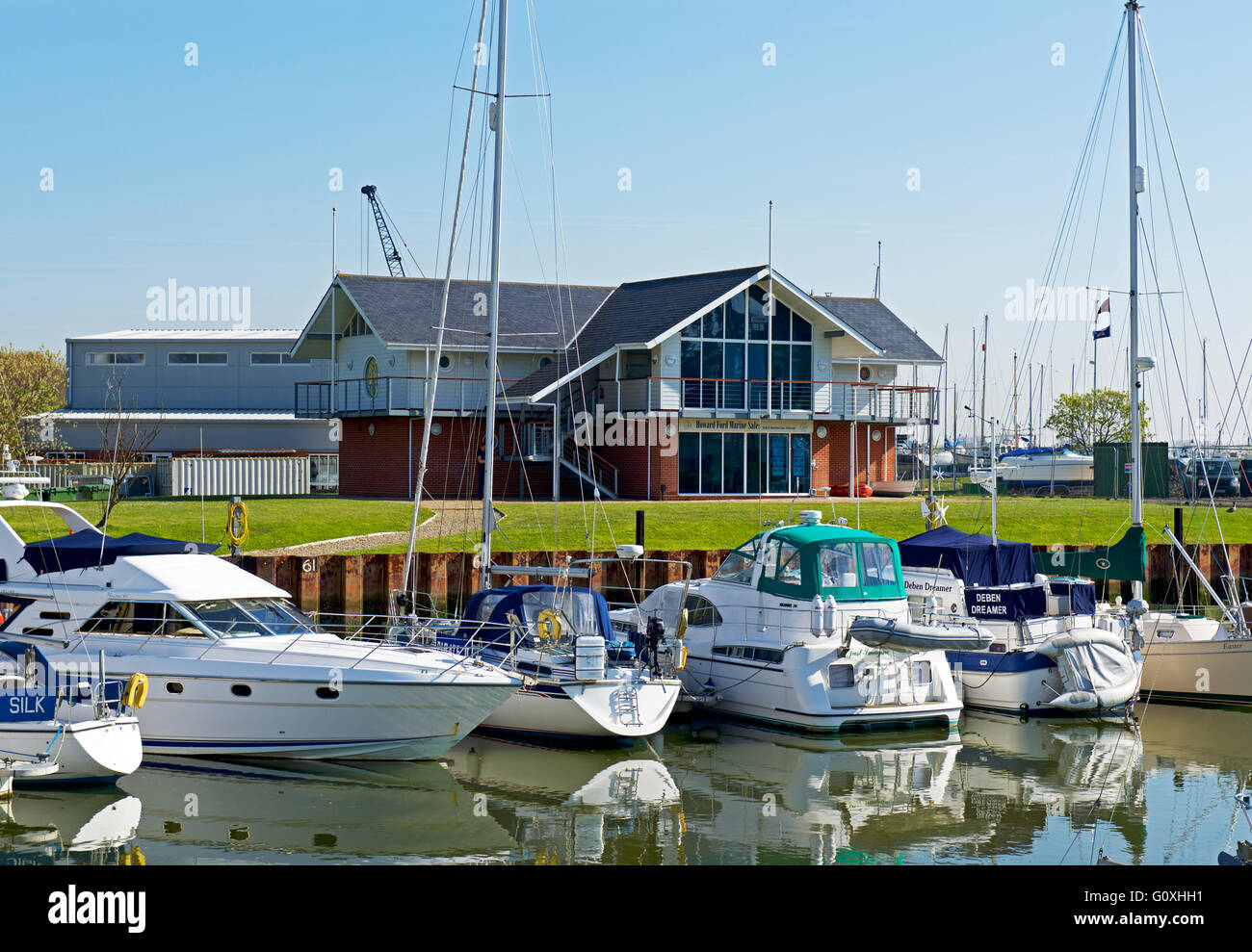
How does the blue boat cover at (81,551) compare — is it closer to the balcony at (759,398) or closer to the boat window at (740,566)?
the boat window at (740,566)

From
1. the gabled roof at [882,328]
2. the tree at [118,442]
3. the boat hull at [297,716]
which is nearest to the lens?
the boat hull at [297,716]

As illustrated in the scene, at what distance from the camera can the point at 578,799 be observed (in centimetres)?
1633

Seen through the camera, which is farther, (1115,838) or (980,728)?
(980,728)

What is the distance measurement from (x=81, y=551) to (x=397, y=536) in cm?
1488

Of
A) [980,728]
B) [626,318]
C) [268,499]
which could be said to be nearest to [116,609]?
[980,728]

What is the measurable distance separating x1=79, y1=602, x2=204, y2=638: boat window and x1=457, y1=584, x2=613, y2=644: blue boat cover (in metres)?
4.21

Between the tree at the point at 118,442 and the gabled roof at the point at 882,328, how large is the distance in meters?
24.1

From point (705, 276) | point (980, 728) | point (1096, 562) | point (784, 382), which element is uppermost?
point (705, 276)

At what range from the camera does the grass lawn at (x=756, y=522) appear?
34.8 metres

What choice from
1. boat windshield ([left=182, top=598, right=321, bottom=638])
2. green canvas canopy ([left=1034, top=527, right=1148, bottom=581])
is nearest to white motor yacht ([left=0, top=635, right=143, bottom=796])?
boat windshield ([left=182, top=598, right=321, bottom=638])

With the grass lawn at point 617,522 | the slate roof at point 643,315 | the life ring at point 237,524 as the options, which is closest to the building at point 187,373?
the slate roof at point 643,315

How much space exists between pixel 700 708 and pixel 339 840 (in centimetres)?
854
